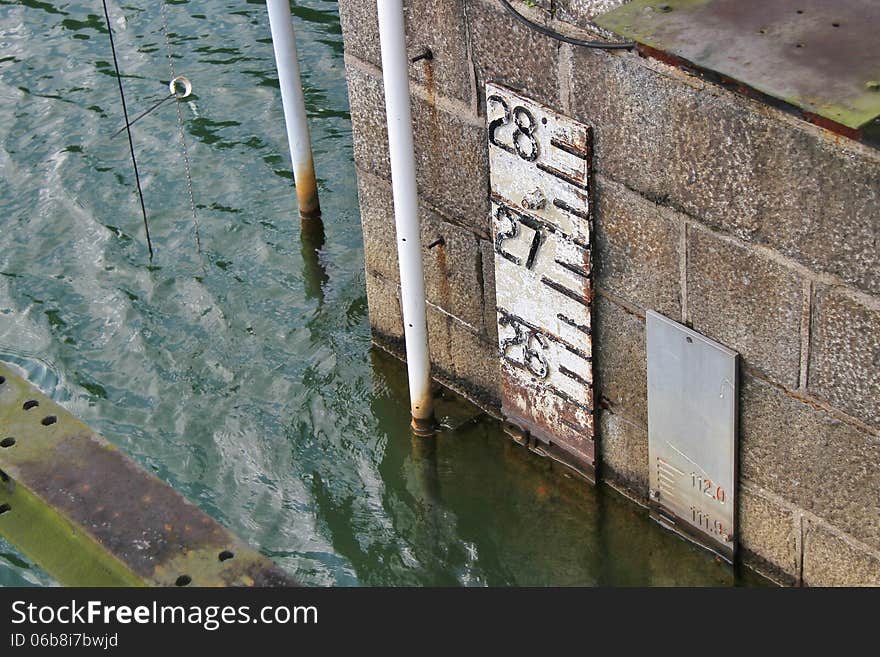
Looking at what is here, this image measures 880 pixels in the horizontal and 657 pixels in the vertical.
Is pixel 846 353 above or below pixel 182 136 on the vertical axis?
above

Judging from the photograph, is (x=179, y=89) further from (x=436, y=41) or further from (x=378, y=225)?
(x=436, y=41)

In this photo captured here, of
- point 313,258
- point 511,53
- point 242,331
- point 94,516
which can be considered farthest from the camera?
point 313,258

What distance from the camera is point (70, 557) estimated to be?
10.8ft

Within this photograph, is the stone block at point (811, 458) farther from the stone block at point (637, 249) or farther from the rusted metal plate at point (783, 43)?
the rusted metal plate at point (783, 43)

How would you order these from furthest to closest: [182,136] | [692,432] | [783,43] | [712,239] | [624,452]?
[182,136], [624,452], [692,432], [712,239], [783,43]

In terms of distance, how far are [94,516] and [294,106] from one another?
6032mm

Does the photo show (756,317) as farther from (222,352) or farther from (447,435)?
(222,352)

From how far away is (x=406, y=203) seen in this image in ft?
22.3

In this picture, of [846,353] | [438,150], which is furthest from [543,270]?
[846,353]

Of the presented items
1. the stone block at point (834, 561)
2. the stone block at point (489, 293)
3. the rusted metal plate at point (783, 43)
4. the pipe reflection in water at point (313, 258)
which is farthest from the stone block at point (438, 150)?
the stone block at point (834, 561)

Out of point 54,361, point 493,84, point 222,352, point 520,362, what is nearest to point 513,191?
point 493,84

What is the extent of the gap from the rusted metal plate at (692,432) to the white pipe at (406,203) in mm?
1278

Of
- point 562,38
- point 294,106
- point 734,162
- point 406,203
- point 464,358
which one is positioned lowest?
point 464,358

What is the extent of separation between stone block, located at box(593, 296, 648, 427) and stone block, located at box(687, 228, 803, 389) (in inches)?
18.6
